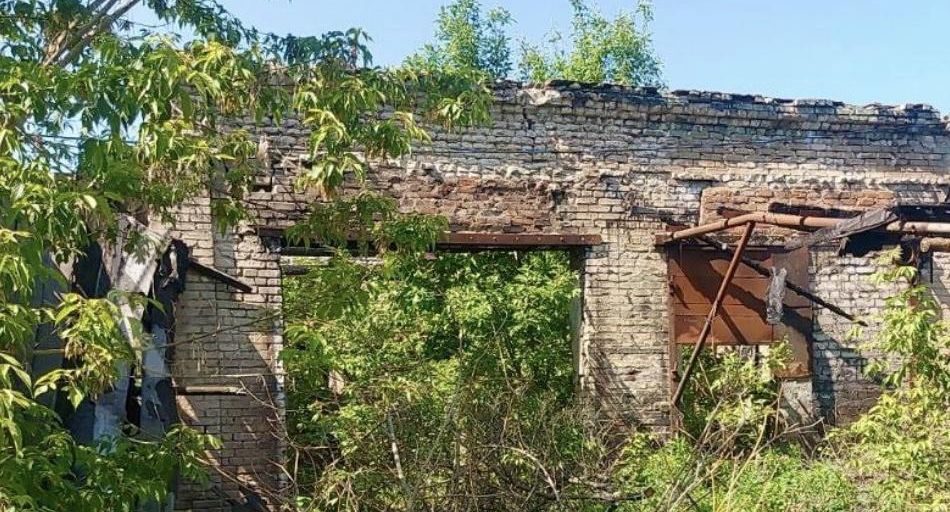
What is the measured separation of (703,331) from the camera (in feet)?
25.1

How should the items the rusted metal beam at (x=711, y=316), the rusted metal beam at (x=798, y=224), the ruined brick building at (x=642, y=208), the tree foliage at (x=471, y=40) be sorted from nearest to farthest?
the rusted metal beam at (x=798, y=224) < the ruined brick building at (x=642, y=208) < the rusted metal beam at (x=711, y=316) < the tree foliage at (x=471, y=40)

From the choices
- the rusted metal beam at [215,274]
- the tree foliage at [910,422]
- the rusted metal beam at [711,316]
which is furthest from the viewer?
the rusted metal beam at [711,316]

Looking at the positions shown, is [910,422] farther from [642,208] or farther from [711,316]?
[642,208]

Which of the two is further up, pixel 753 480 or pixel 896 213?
pixel 896 213

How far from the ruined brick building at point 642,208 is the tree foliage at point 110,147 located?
2.47 m

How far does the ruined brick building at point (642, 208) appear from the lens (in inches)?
281

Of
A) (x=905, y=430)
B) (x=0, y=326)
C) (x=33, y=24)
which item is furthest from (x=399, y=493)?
(x=905, y=430)

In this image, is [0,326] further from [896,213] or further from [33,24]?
[896,213]

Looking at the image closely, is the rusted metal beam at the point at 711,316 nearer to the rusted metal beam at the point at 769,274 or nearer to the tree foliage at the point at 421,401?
the rusted metal beam at the point at 769,274

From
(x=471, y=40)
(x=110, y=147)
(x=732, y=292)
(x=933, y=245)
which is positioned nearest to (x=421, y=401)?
(x=110, y=147)

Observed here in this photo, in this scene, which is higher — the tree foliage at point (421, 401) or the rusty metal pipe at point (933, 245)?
the rusty metal pipe at point (933, 245)

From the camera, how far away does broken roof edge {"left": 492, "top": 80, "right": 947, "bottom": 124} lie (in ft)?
25.9

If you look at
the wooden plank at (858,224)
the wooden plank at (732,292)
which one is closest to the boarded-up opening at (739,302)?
the wooden plank at (732,292)

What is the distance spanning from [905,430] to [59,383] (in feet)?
16.0
